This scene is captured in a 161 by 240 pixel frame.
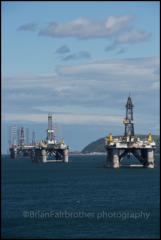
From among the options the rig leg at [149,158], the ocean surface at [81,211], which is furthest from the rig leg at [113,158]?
the ocean surface at [81,211]

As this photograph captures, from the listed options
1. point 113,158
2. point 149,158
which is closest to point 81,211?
point 113,158

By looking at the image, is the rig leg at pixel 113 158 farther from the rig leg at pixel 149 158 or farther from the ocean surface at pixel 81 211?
the ocean surface at pixel 81 211

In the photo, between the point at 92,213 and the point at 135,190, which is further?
the point at 135,190

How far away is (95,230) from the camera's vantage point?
73.9 meters

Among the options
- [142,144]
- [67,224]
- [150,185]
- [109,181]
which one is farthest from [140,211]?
[142,144]

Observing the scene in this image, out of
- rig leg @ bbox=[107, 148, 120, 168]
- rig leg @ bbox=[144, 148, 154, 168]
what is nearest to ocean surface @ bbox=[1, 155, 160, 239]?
rig leg @ bbox=[107, 148, 120, 168]

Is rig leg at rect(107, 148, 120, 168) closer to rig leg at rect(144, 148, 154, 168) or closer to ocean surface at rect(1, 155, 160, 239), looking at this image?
rig leg at rect(144, 148, 154, 168)

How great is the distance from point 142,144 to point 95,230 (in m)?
123

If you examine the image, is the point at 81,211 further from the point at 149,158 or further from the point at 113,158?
the point at 149,158

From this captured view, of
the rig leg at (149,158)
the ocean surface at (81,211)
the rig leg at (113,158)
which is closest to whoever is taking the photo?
the ocean surface at (81,211)

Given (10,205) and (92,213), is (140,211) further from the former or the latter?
(10,205)

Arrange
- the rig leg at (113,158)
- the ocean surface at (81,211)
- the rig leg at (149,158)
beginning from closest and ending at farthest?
the ocean surface at (81,211), the rig leg at (113,158), the rig leg at (149,158)

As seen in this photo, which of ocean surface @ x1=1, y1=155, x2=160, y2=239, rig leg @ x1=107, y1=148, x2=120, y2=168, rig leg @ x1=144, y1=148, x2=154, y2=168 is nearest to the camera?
ocean surface @ x1=1, y1=155, x2=160, y2=239

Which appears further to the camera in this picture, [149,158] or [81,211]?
[149,158]
